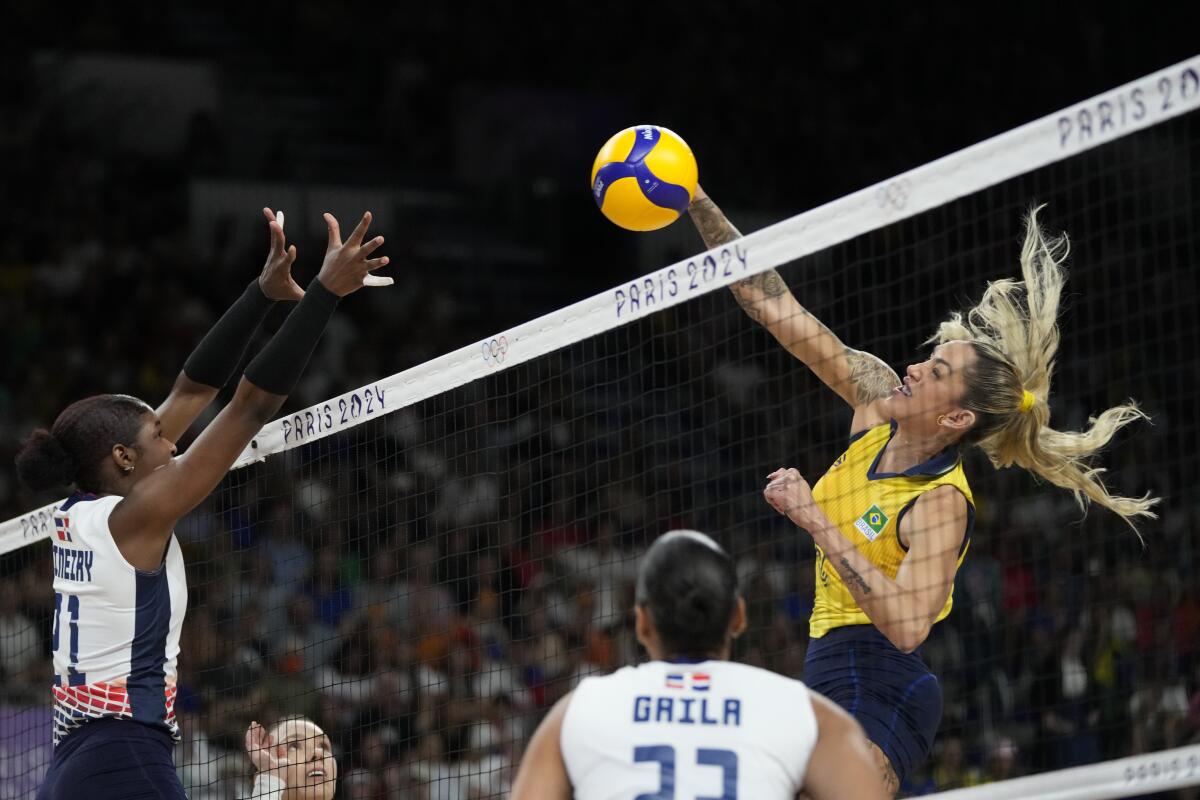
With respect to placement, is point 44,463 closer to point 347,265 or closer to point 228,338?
point 228,338

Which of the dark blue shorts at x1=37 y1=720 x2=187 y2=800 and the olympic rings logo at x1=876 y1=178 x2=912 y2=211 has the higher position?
→ the olympic rings logo at x1=876 y1=178 x2=912 y2=211

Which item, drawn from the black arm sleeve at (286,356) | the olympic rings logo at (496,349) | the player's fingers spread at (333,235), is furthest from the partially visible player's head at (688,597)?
the olympic rings logo at (496,349)

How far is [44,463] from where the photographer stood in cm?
467

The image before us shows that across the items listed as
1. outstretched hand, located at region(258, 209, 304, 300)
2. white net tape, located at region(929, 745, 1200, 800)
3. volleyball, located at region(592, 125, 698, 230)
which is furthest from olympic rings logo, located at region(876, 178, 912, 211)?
outstretched hand, located at region(258, 209, 304, 300)

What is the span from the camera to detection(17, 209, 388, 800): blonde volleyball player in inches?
176

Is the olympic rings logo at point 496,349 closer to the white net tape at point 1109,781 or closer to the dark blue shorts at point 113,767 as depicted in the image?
the dark blue shorts at point 113,767

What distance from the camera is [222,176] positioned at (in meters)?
15.3

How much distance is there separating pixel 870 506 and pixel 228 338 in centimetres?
235

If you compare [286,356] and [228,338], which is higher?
[228,338]

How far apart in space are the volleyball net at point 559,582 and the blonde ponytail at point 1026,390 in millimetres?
780

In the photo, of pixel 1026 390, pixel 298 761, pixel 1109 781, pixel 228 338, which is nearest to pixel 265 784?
pixel 298 761

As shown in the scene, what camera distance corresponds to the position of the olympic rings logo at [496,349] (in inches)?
209

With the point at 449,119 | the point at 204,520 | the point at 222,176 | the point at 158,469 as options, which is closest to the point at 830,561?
the point at 158,469

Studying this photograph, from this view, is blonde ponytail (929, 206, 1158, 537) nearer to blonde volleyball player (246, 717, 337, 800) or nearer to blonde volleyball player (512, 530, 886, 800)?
blonde volleyball player (512, 530, 886, 800)
